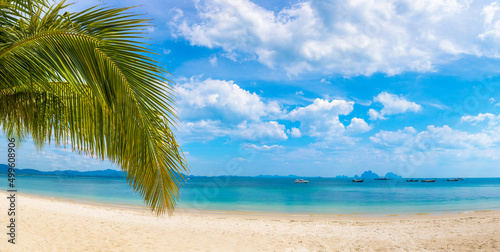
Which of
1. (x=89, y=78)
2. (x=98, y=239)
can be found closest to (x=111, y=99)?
(x=89, y=78)

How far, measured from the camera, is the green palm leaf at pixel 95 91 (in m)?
2.51

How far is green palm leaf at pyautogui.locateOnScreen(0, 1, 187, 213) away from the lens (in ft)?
8.23

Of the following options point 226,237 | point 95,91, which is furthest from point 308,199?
point 95,91

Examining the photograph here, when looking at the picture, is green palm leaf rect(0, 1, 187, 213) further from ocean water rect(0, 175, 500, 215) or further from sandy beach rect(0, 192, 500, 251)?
ocean water rect(0, 175, 500, 215)

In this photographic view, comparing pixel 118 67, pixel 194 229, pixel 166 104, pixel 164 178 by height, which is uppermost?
pixel 118 67

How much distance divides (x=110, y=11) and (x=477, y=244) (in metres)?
10.9

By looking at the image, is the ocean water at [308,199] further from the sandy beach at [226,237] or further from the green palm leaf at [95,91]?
the green palm leaf at [95,91]

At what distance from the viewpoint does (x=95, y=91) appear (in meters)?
2.56

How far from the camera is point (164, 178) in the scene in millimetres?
3062

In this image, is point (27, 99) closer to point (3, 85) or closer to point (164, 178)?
point (3, 85)

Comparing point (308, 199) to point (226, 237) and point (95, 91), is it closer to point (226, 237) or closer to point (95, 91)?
point (226, 237)

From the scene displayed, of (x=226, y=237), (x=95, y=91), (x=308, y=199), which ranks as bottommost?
(x=308, y=199)

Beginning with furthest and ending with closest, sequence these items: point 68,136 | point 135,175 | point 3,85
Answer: point 68,136
point 135,175
point 3,85

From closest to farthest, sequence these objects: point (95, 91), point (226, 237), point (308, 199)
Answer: point (95, 91) → point (226, 237) → point (308, 199)
